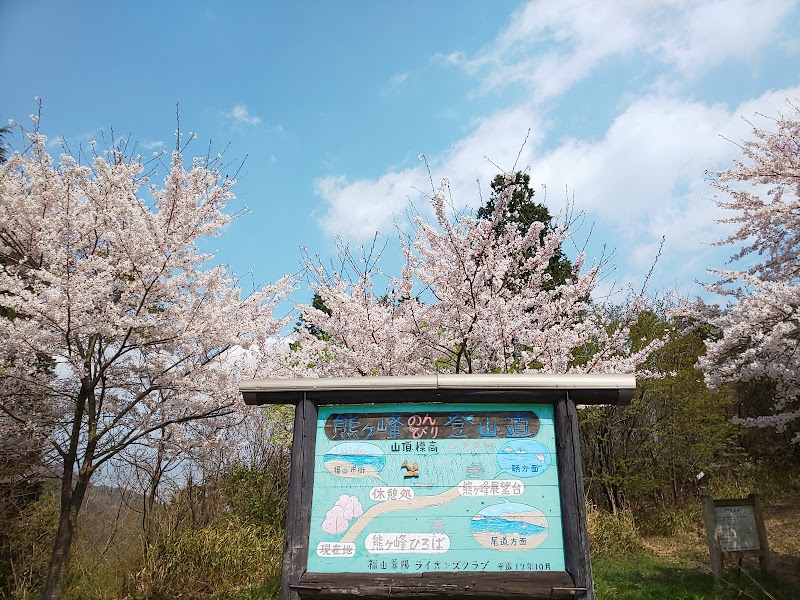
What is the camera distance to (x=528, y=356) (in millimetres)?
7641

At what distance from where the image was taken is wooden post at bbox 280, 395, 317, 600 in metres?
3.18

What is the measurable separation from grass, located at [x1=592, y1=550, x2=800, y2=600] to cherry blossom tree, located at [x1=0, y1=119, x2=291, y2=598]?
5.52 metres

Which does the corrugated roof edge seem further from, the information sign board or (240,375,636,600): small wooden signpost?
the information sign board

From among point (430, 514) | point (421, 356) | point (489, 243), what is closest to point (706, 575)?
point (421, 356)

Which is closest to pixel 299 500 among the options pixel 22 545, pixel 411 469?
pixel 411 469

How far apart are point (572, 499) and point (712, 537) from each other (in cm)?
534

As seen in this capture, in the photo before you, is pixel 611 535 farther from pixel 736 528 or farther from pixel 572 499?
pixel 572 499

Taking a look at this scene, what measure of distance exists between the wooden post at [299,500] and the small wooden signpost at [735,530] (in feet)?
20.1

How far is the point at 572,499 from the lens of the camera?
3.28 meters

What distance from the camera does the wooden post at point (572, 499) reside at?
10.3 feet

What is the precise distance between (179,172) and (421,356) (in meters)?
4.08

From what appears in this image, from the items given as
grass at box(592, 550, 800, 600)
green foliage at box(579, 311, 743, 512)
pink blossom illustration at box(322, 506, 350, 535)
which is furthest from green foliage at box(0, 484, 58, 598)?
green foliage at box(579, 311, 743, 512)

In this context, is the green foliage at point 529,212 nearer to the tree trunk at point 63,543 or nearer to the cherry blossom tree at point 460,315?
the cherry blossom tree at point 460,315

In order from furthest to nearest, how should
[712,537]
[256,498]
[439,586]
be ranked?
[256,498] < [712,537] < [439,586]
